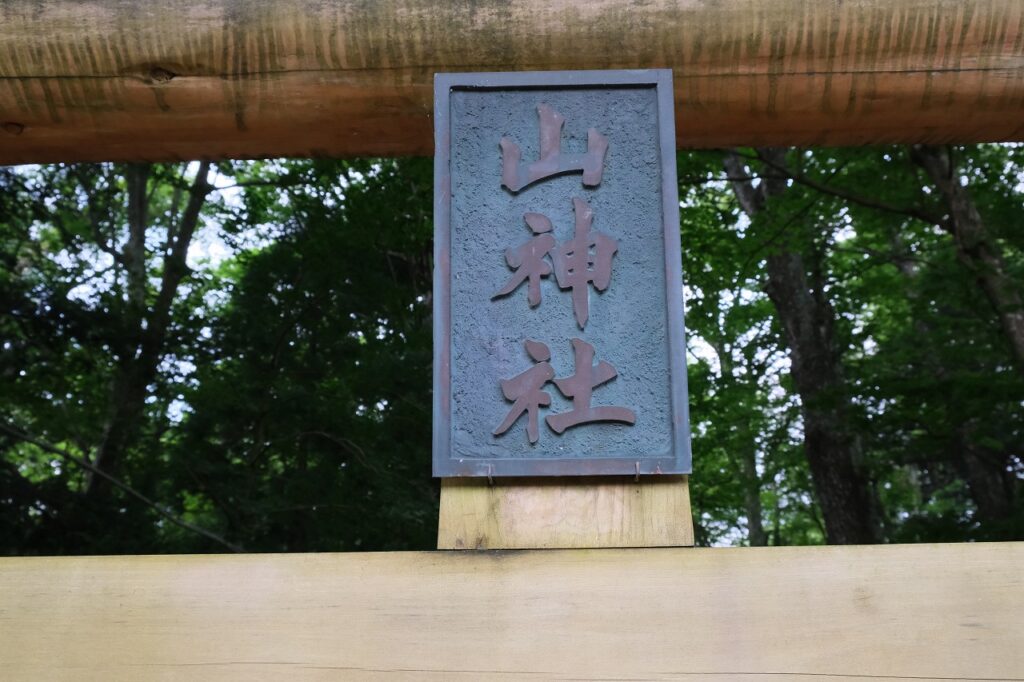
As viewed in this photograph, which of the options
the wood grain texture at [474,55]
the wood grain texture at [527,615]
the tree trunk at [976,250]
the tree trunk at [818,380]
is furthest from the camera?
the tree trunk at [818,380]

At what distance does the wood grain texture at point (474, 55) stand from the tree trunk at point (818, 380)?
4.39 m

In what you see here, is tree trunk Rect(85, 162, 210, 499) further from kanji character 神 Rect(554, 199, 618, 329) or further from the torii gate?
kanji character 神 Rect(554, 199, 618, 329)

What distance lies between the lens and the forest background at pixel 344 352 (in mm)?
5723

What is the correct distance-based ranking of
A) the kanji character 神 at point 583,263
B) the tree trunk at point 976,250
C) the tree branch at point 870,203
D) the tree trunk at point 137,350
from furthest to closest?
the tree trunk at point 137,350 → the tree branch at point 870,203 → the tree trunk at point 976,250 → the kanji character 神 at point 583,263

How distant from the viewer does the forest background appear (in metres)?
5.72

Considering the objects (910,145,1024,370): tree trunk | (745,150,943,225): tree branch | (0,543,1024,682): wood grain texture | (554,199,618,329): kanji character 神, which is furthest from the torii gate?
(745,150,943,225): tree branch

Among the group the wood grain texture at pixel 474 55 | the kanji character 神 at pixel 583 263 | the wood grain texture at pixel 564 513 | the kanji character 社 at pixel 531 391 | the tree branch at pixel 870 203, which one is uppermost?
the tree branch at pixel 870 203

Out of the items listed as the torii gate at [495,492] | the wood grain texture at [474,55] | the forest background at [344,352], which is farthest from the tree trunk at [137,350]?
the wood grain texture at [474,55]

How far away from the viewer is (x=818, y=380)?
287 inches

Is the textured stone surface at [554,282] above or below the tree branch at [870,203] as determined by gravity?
below

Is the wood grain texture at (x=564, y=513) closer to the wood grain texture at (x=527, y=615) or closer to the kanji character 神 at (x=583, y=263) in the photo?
the wood grain texture at (x=527, y=615)

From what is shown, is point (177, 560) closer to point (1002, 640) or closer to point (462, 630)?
point (462, 630)

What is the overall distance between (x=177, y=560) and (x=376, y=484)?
15.8ft

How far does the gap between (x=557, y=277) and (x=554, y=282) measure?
11 millimetres
